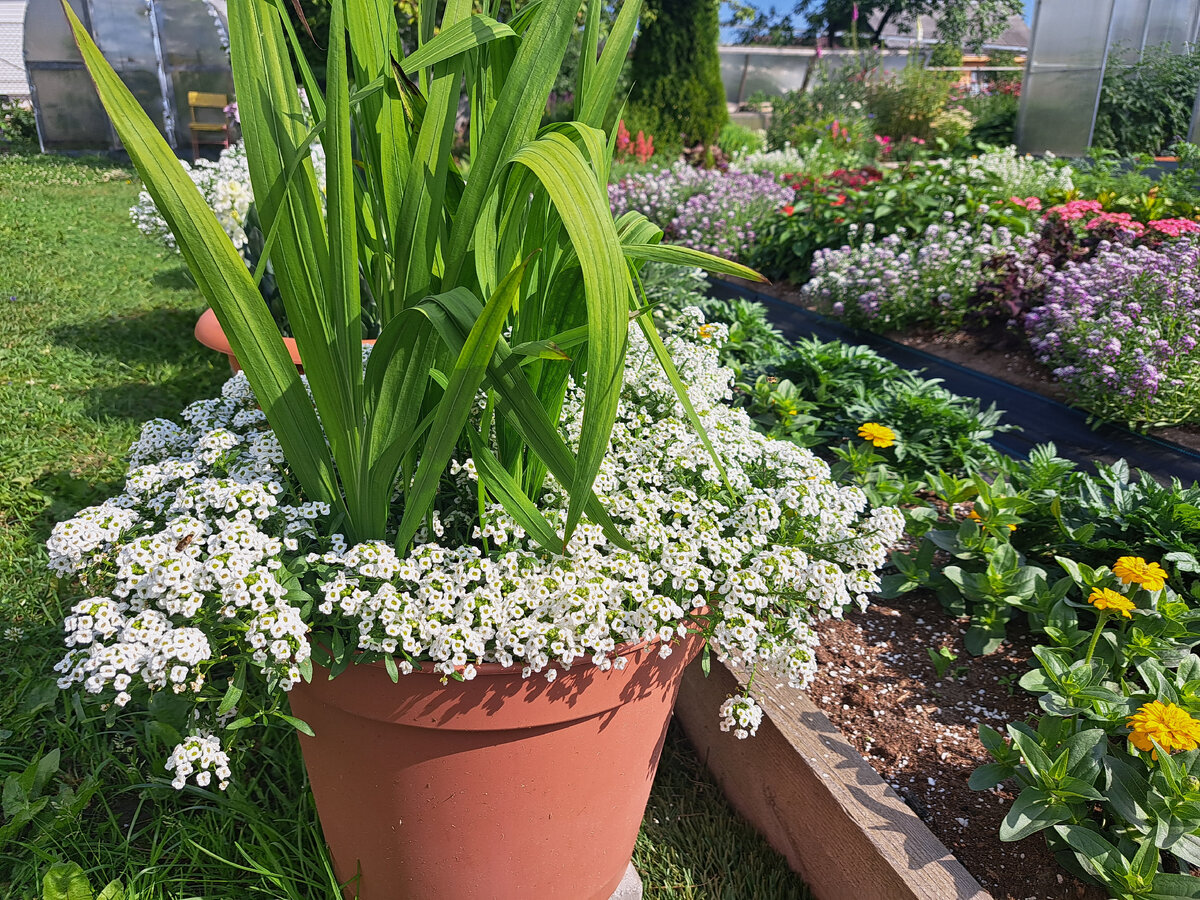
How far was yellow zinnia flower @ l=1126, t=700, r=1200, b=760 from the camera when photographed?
1.20 meters

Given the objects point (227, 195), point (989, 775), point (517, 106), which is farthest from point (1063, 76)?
point (517, 106)

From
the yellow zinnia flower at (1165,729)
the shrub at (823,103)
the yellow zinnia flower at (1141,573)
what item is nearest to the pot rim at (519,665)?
the yellow zinnia flower at (1165,729)

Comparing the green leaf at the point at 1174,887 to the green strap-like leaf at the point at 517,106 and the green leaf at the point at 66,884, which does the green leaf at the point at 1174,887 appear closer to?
the green strap-like leaf at the point at 517,106

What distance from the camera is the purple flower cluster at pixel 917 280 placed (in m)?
3.48

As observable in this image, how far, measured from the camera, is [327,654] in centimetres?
107

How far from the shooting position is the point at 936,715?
160 centimetres

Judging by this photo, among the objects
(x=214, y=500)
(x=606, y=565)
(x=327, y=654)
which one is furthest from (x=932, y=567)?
(x=214, y=500)

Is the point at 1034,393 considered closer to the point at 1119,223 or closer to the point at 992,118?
the point at 1119,223

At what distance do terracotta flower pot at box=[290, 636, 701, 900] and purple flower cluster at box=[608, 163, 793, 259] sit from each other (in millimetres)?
4151

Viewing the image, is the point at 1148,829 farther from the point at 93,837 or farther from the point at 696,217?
the point at 696,217

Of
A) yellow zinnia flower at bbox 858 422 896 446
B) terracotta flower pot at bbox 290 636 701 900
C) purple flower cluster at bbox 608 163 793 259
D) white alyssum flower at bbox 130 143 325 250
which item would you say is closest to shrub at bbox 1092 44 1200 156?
purple flower cluster at bbox 608 163 793 259

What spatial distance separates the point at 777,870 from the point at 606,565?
0.75 metres

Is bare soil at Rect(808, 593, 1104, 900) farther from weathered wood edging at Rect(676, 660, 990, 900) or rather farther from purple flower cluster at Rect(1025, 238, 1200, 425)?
purple flower cluster at Rect(1025, 238, 1200, 425)

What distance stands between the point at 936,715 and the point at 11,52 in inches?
612
